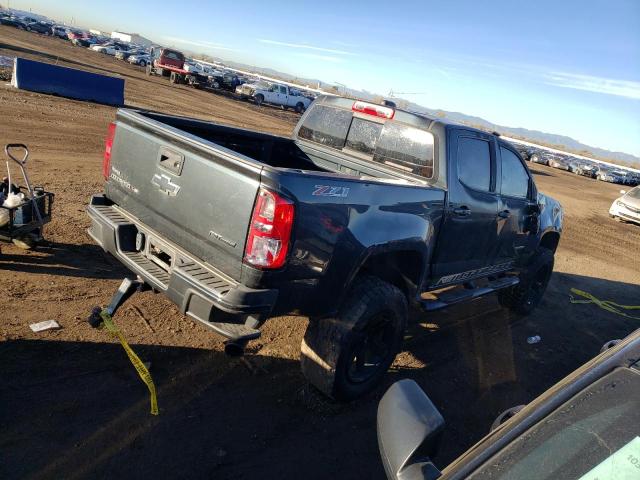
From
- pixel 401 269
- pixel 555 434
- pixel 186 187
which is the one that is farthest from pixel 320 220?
pixel 555 434

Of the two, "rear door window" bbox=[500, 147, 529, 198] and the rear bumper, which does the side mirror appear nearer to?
the rear bumper

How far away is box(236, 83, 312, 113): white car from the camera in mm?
36562

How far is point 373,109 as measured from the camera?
16.1 feet

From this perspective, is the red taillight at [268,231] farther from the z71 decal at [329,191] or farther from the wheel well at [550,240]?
the wheel well at [550,240]

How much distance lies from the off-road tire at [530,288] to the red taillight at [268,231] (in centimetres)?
450

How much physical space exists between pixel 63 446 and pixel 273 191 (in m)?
2.01

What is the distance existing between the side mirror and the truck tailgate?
1.50 meters

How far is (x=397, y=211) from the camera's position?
379 cm

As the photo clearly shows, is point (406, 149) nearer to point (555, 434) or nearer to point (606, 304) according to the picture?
point (555, 434)

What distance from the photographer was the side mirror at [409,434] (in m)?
1.70

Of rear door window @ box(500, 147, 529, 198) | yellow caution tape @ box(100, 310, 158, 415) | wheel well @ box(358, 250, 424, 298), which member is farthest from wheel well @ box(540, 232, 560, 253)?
yellow caution tape @ box(100, 310, 158, 415)

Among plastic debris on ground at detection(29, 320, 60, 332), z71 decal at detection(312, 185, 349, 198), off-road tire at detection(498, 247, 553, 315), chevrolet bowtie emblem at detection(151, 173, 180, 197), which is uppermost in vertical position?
z71 decal at detection(312, 185, 349, 198)

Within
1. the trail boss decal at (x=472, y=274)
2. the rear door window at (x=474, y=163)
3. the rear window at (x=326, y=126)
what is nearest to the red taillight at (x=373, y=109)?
the rear window at (x=326, y=126)

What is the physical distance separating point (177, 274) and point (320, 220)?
99cm
